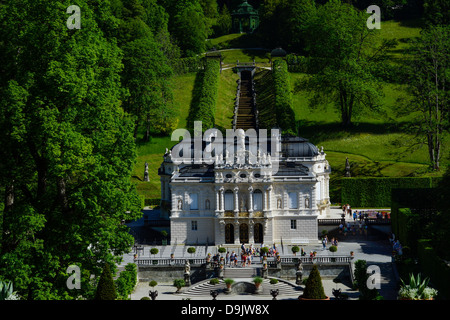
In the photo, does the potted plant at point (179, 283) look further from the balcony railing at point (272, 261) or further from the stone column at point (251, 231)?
the stone column at point (251, 231)

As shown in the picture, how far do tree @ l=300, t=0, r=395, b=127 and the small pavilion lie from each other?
52846 mm

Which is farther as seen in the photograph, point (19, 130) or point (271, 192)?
point (271, 192)

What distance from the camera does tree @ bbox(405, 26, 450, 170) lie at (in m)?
91.6

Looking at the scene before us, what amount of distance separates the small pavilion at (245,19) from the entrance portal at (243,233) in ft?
302

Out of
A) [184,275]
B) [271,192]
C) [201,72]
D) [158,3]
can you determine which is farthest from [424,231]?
[158,3]

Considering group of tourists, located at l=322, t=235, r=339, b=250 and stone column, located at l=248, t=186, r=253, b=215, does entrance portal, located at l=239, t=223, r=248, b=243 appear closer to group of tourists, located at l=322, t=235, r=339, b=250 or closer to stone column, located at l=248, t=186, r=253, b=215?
stone column, located at l=248, t=186, r=253, b=215

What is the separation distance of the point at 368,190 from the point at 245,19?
82492 mm

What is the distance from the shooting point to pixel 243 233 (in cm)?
7581

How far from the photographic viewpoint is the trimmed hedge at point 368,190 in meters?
87.6

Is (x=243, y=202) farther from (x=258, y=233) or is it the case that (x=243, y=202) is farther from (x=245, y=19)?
(x=245, y=19)

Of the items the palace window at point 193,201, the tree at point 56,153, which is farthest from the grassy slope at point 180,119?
the tree at point 56,153
